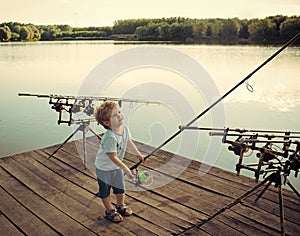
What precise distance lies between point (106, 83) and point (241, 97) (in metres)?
5.65

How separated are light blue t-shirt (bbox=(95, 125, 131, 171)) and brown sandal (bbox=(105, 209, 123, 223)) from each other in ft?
1.33

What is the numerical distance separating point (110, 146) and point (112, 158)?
98mm

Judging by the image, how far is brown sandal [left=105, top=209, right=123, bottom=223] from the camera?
8.90 feet

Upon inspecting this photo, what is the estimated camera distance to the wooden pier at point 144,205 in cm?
263

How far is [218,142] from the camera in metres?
6.88

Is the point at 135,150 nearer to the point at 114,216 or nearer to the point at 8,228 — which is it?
the point at 114,216

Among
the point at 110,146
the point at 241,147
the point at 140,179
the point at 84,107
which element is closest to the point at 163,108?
the point at 84,107

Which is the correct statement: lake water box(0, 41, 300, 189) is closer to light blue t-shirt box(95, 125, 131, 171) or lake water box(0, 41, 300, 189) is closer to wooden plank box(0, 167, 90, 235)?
light blue t-shirt box(95, 125, 131, 171)

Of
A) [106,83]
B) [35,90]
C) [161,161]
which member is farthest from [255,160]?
[35,90]

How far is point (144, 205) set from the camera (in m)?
3.00

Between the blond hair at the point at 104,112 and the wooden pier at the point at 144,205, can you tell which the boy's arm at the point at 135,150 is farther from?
the wooden pier at the point at 144,205

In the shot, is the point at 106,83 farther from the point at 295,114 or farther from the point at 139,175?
the point at 139,175

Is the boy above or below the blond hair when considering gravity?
below

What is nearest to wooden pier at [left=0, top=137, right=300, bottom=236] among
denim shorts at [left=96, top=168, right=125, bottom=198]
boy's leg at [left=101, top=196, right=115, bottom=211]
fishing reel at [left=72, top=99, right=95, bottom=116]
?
boy's leg at [left=101, top=196, right=115, bottom=211]
